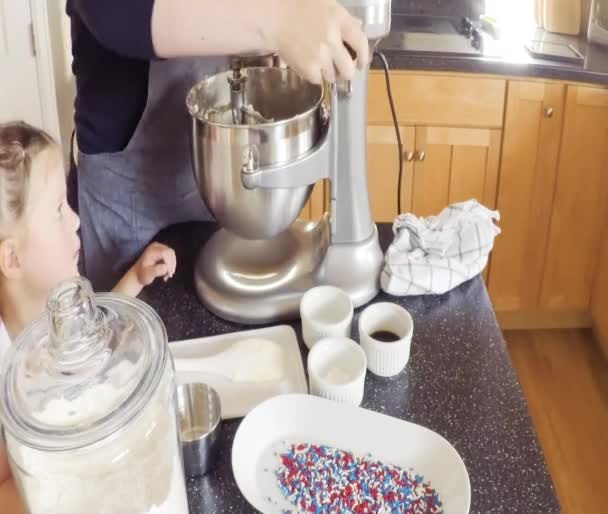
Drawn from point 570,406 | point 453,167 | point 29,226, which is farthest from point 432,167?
point 29,226

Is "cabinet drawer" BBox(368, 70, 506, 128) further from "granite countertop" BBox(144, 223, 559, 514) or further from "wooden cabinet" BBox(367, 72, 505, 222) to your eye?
"granite countertop" BBox(144, 223, 559, 514)

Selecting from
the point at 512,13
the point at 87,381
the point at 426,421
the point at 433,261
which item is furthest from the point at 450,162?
the point at 87,381

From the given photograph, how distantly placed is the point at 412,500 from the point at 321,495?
3.4 inches

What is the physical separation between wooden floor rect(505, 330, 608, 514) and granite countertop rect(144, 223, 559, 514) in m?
0.97

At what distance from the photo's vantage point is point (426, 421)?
0.82 meters

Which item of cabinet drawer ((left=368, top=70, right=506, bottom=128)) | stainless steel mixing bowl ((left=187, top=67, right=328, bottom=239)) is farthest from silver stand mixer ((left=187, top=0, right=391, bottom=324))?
cabinet drawer ((left=368, top=70, right=506, bottom=128))

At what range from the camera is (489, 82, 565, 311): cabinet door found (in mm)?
1923

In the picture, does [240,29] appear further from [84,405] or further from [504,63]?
[504,63]

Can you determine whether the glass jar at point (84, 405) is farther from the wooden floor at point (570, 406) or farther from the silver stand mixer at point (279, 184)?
the wooden floor at point (570, 406)

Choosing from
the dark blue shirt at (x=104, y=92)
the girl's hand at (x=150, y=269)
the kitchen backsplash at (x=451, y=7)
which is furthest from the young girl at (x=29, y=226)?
the kitchen backsplash at (x=451, y=7)

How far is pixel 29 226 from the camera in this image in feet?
2.84

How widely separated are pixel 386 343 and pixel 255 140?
10.6 inches

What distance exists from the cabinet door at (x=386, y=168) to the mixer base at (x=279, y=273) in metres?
1.00

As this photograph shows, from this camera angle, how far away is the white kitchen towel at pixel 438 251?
999 mm
